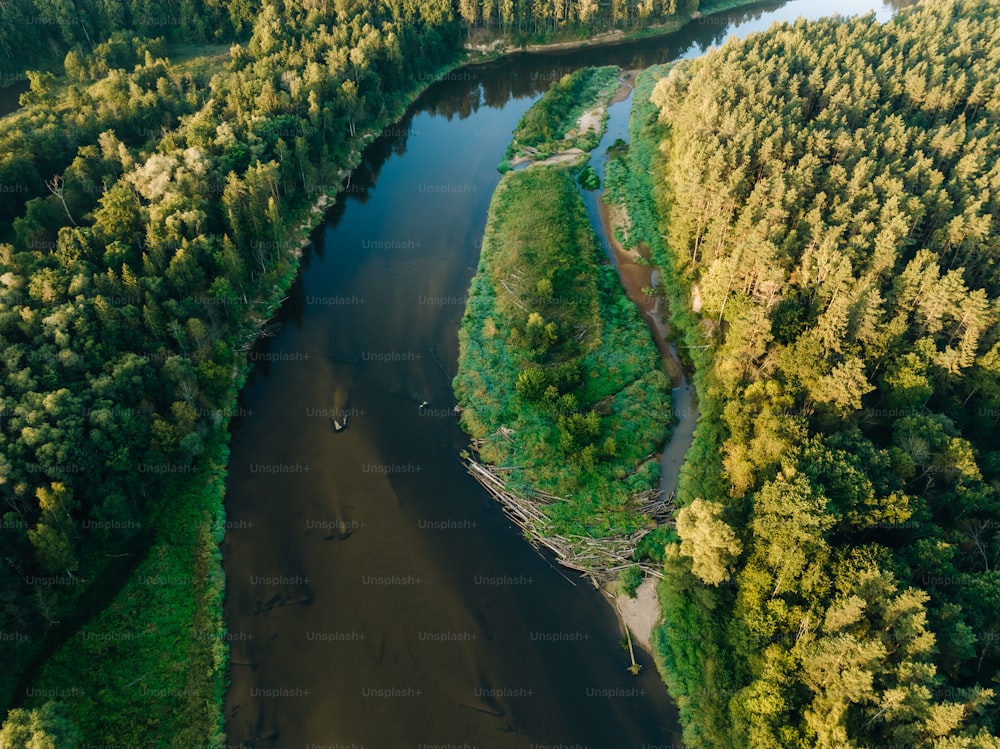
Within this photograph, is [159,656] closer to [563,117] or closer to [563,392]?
[563,392]

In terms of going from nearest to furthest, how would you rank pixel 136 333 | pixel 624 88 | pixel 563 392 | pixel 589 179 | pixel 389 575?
1. pixel 389 575
2. pixel 136 333
3. pixel 563 392
4. pixel 589 179
5. pixel 624 88

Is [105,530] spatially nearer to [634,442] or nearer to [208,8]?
[634,442]

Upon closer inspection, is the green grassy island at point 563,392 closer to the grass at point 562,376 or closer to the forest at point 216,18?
the grass at point 562,376

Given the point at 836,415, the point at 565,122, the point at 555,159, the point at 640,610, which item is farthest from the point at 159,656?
the point at 565,122

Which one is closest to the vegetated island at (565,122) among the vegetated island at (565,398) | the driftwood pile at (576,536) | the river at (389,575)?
the vegetated island at (565,398)

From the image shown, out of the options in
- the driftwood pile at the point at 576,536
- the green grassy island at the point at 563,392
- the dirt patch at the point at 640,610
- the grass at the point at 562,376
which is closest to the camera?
the dirt patch at the point at 640,610

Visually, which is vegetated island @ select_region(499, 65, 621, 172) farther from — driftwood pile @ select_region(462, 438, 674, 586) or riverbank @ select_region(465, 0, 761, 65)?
driftwood pile @ select_region(462, 438, 674, 586)
